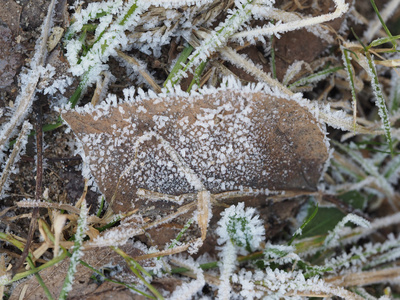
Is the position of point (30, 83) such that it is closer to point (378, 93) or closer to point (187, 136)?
point (187, 136)

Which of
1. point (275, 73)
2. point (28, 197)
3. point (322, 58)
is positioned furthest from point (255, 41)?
point (28, 197)

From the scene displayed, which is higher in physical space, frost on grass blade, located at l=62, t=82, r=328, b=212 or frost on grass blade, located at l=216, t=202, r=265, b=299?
frost on grass blade, located at l=62, t=82, r=328, b=212

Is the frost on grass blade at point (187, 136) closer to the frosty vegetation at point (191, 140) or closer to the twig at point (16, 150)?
the frosty vegetation at point (191, 140)

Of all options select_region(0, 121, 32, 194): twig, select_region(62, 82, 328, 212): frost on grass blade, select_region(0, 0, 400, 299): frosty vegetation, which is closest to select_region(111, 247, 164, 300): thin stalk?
select_region(0, 0, 400, 299): frosty vegetation

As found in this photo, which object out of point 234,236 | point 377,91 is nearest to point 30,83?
point 234,236

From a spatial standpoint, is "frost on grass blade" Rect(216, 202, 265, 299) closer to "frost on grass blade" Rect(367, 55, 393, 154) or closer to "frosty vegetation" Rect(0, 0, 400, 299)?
"frosty vegetation" Rect(0, 0, 400, 299)

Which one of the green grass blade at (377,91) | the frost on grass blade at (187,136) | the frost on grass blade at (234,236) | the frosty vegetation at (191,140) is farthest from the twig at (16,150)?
the green grass blade at (377,91)

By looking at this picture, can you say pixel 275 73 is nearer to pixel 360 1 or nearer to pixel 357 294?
pixel 360 1
